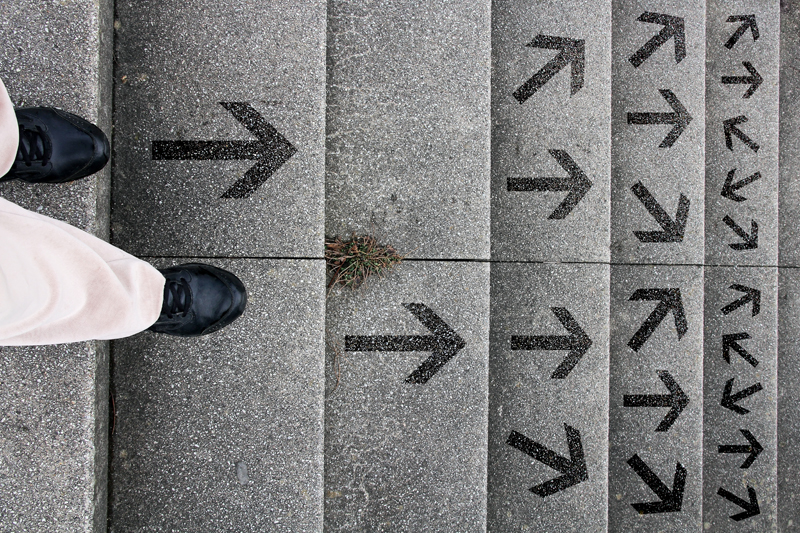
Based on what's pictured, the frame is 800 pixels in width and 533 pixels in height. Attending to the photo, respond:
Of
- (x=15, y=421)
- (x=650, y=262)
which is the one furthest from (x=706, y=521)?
(x=15, y=421)

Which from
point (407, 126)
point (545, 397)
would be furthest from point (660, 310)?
point (407, 126)

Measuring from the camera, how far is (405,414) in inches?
102

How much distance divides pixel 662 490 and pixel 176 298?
10.5 ft

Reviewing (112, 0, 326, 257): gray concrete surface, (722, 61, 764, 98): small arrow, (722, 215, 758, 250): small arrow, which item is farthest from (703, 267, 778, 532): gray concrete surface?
(112, 0, 326, 257): gray concrete surface

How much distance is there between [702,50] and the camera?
10.5ft

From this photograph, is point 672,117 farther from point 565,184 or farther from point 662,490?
point 662,490

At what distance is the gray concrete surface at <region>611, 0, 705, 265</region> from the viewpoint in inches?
122

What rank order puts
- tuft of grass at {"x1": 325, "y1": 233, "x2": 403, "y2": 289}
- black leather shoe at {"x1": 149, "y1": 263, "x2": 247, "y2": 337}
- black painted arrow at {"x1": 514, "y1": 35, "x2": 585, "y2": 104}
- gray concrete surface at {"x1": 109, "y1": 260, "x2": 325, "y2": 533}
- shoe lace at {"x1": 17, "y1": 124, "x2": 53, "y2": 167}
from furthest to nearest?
black painted arrow at {"x1": 514, "y1": 35, "x2": 585, "y2": 104}
tuft of grass at {"x1": 325, "y1": 233, "x2": 403, "y2": 289}
gray concrete surface at {"x1": 109, "y1": 260, "x2": 325, "y2": 533}
black leather shoe at {"x1": 149, "y1": 263, "x2": 247, "y2": 337}
shoe lace at {"x1": 17, "y1": 124, "x2": 53, "y2": 167}

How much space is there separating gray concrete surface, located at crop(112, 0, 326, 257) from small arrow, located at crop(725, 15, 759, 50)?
3.17m

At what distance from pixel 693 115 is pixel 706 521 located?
283cm

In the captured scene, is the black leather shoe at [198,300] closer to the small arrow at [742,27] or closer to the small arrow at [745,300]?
the small arrow at [745,300]

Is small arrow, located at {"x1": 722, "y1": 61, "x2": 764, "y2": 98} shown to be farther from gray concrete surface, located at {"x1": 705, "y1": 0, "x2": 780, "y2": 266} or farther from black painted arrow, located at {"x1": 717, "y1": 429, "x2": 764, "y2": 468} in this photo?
black painted arrow, located at {"x1": 717, "y1": 429, "x2": 764, "y2": 468}

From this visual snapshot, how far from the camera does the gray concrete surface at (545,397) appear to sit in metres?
2.81

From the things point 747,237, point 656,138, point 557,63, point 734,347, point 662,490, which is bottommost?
point 662,490
